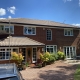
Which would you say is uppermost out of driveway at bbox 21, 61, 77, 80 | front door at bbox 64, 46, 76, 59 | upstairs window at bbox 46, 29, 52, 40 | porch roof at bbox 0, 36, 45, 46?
→ upstairs window at bbox 46, 29, 52, 40

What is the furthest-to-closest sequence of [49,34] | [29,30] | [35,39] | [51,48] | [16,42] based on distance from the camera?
[51,48] → [49,34] → [35,39] → [29,30] → [16,42]

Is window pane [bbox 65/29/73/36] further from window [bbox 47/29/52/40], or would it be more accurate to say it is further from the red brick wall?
window [bbox 47/29/52/40]

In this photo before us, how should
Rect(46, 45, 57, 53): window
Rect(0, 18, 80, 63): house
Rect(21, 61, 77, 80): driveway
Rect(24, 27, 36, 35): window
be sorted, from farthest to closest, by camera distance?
Rect(46, 45, 57, 53): window
Rect(24, 27, 36, 35): window
Rect(0, 18, 80, 63): house
Rect(21, 61, 77, 80): driveway

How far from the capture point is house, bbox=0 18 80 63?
22155mm

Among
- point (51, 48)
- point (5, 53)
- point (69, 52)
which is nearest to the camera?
point (5, 53)

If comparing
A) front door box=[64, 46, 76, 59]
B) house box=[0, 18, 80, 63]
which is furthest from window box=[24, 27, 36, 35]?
front door box=[64, 46, 76, 59]

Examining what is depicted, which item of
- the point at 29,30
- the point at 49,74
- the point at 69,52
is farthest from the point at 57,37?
the point at 49,74

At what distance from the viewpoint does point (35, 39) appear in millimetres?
26531

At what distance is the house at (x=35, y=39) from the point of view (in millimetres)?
22155

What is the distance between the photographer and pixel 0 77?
3818mm

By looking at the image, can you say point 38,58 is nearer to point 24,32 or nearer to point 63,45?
point 24,32

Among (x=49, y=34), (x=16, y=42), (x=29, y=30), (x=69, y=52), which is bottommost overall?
(x=69, y=52)

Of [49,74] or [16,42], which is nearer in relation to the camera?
[49,74]

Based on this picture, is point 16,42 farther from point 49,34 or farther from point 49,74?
point 49,74
